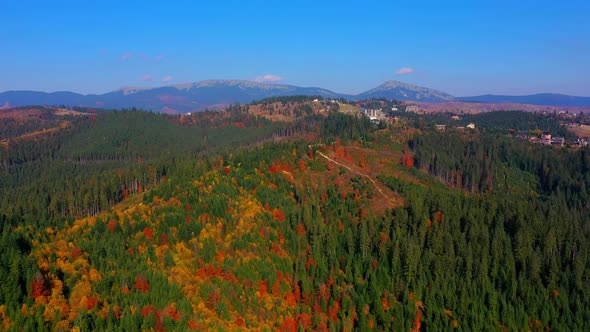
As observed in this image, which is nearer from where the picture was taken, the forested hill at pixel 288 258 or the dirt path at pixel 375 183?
the forested hill at pixel 288 258

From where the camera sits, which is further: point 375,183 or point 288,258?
point 375,183

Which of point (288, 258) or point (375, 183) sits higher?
point (375, 183)

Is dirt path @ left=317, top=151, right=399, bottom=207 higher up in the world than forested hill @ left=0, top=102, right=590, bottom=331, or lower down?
higher up

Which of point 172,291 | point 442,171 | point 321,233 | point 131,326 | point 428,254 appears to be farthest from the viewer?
point 442,171

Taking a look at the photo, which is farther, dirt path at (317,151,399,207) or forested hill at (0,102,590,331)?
dirt path at (317,151,399,207)

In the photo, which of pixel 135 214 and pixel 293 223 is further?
pixel 293 223

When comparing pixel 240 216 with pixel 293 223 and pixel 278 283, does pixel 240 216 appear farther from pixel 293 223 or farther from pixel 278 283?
pixel 278 283

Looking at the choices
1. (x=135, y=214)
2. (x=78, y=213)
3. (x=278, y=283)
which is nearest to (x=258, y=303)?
(x=278, y=283)

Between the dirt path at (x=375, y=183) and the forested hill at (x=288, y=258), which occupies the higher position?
the dirt path at (x=375, y=183)

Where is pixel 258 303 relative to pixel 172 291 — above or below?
below

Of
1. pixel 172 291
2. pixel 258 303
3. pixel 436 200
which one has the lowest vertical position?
pixel 258 303

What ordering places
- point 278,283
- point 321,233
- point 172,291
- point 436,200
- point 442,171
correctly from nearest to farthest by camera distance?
point 172,291
point 278,283
point 321,233
point 436,200
point 442,171
